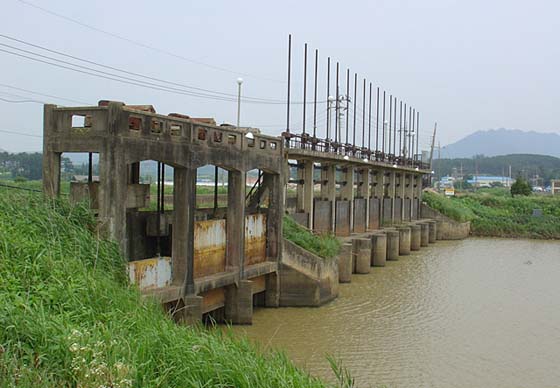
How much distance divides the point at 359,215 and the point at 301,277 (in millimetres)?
14721

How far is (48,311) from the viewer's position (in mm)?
8578

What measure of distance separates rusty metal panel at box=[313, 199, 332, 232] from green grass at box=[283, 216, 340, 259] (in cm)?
647

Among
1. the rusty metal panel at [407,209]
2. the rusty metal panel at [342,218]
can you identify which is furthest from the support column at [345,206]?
the rusty metal panel at [407,209]

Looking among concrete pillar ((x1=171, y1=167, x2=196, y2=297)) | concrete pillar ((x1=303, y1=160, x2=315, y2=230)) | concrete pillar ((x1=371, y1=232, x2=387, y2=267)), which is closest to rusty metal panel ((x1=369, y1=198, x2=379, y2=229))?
concrete pillar ((x1=371, y1=232, x2=387, y2=267))

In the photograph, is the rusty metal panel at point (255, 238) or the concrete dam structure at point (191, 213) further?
the rusty metal panel at point (255, 238)

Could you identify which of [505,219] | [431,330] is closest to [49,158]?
[431,330]

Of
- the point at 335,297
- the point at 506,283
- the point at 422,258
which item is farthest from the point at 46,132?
the point at 422,258

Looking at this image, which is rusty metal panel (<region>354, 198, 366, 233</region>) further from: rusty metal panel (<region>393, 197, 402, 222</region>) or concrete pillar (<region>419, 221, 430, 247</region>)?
rusty metal panel (<region>393, 197, 402, 222</region>)

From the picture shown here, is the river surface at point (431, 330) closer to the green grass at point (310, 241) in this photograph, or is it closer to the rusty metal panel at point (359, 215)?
the green grass at point (310, 241)

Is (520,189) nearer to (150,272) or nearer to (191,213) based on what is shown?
(191,213)

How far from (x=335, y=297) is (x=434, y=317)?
10.7 feet

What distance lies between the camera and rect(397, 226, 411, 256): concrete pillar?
35.0m

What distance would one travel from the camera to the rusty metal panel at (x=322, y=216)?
28172 millimetres

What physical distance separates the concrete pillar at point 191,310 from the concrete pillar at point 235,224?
2.74 metres
